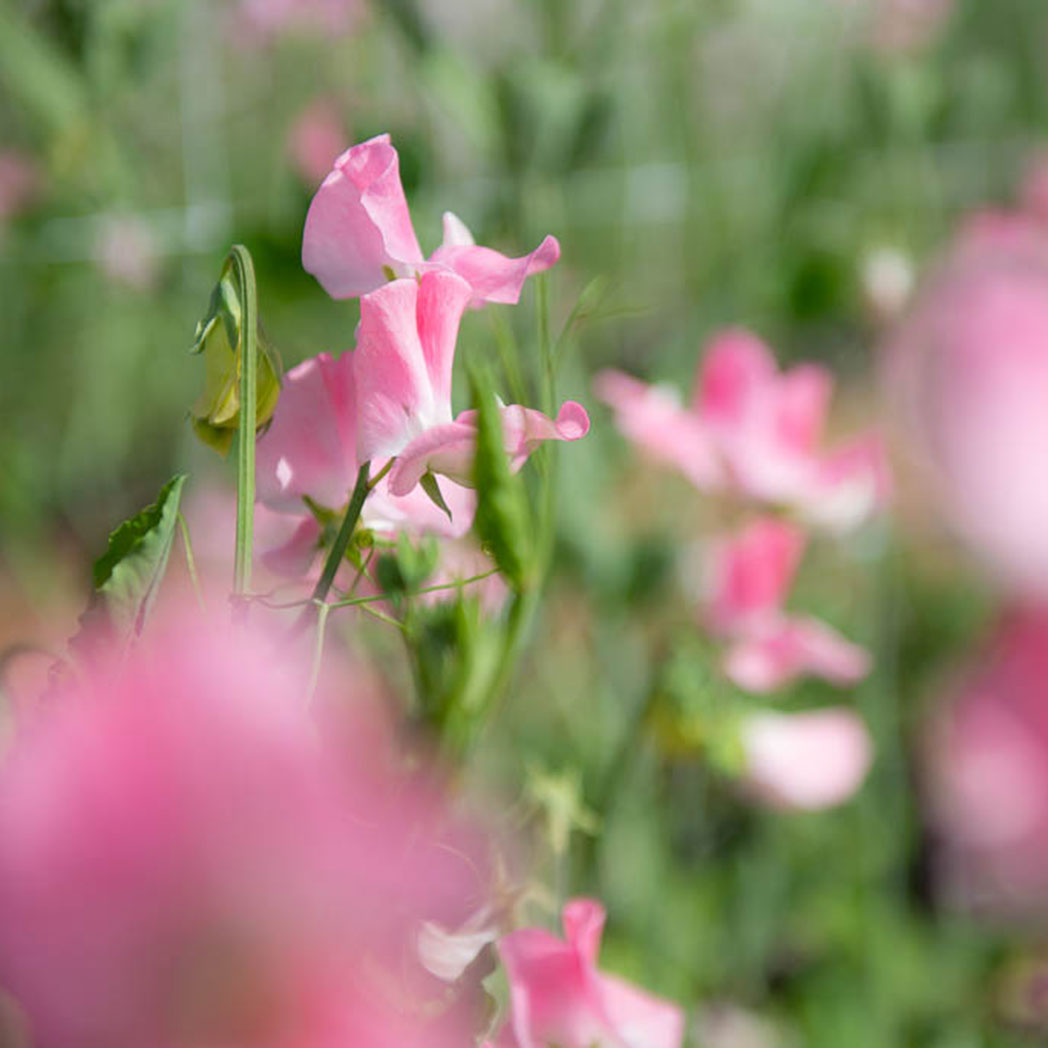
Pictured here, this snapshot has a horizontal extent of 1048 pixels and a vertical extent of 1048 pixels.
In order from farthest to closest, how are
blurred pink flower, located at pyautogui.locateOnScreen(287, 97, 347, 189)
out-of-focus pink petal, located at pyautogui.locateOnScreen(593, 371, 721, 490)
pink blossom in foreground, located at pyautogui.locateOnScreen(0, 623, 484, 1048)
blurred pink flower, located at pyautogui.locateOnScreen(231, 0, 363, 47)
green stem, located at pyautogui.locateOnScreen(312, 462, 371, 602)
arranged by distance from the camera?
blurred pink flower, located at pyautogui.locateOnScreen(231, 0, 363, 47) < blurred pink flower, located at pyautogui.locateOnScreen(287, 97, 347, 189) < out-of-focus pink petal, located at pyautogui.locateOnScreen(593, 371, 721, 490) < green stem, located at pyautogui.locateOnScreen(312, 462, 371, 602) < pink blossom in foreground, located at pyautogui.locateOnScreen(0, 623, 484, 1048)

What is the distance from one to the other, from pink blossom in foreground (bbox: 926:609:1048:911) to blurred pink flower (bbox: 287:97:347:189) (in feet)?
2.71

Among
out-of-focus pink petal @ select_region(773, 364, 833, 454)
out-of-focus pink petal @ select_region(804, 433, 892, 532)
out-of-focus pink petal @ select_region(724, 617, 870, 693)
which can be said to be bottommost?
out-of-focus pink petal @ select_region(724, 617, 870, 693)

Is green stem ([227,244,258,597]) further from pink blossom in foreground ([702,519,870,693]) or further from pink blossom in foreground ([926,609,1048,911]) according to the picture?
pink blossom in foreground ([702,519,870,693])

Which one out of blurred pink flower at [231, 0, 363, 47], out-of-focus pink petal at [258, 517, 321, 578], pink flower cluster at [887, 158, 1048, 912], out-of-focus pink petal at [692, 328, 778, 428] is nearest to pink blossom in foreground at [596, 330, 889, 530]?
out-of-focus pink petal at [692, 328, 778, 428]

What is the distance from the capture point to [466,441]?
0.21m

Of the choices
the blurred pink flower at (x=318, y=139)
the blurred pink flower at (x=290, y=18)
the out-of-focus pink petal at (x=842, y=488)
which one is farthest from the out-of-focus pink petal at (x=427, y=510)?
the blurred pink flower at (x=290, y=18)

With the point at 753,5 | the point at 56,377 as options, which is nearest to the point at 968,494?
the point at 753,5

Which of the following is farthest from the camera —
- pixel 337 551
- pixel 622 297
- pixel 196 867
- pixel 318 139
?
pixel 622 297

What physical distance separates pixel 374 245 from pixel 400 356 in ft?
0.07

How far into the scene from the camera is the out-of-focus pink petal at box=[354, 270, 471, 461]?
0.21m

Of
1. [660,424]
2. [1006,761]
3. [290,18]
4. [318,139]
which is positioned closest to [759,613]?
[660,424]

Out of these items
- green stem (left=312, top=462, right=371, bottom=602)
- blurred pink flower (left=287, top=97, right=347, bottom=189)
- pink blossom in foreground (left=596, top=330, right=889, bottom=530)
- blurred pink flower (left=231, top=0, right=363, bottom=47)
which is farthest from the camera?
blurred pink flower (left=231, top=0, right=363, bottom=47)

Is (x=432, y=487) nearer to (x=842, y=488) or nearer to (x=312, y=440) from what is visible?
(x=312, y=440)

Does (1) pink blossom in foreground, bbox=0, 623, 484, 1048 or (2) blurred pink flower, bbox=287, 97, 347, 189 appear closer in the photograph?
(1) pink blossom in foreground, bbox=0, 623, 484, 1048
